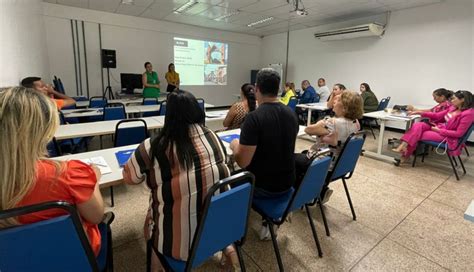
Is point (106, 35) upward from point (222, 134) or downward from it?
upward

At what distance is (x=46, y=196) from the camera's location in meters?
0.89

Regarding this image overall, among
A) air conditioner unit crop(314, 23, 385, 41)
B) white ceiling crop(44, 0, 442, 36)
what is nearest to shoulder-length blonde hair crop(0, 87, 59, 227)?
white ceiling crop(44, 0, 442, 36)

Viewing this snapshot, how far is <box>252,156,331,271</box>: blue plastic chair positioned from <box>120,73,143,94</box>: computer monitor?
6350mm

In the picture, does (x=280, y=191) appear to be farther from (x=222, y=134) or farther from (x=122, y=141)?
(x=122, y=141)

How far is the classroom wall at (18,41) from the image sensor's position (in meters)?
3.00

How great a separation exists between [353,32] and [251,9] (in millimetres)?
2691

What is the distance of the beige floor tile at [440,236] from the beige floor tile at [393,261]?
0.08 meters

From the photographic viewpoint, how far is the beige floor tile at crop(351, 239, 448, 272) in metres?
1.78

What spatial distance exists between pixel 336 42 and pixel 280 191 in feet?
22.8

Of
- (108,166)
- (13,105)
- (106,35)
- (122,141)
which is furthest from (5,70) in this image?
(106,35)

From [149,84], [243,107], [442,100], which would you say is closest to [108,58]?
[149,84]

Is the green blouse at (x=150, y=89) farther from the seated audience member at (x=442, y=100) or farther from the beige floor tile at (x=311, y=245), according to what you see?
the seated audience member at (x=442, y=100)

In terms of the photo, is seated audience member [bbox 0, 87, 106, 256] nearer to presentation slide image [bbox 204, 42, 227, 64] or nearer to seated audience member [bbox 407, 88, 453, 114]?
seated audience member [bbox 407, 88, 453, 114]

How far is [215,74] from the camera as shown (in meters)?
9.12
